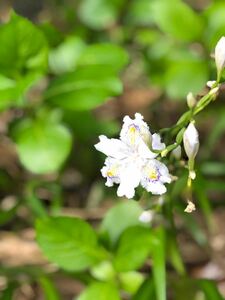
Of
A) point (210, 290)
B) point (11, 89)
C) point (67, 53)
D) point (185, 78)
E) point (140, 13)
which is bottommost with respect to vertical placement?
point (210, 290)

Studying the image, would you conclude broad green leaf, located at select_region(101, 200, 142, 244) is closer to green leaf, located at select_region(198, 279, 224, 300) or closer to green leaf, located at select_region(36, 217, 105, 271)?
green leaf, located at select_region(36, 217, 105, 271)

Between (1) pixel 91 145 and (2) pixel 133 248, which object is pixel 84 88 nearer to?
(2) pixel 133 248

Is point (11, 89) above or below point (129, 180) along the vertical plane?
above

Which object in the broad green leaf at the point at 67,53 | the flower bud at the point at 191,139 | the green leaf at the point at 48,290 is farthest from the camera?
the broad green leaf at the point at 67,53

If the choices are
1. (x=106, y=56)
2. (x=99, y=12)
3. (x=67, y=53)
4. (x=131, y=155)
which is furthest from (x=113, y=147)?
(x=99, y=12)

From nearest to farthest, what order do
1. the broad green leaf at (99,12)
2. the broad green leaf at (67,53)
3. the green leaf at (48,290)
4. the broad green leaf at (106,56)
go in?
the green leaf at (48,290) → the broad green leaf at (106,56) → the broad green leaf at (67,53) → the broad green leaf at (99,12)

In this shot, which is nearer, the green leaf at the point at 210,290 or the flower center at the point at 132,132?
the flower center at the point at 132,132

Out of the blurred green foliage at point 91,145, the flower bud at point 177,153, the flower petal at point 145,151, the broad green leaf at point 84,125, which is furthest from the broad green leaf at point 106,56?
the flower petal at point 145,151

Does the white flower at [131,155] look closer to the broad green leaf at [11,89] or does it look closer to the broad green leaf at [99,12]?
the broad green leaf at [11,89]
